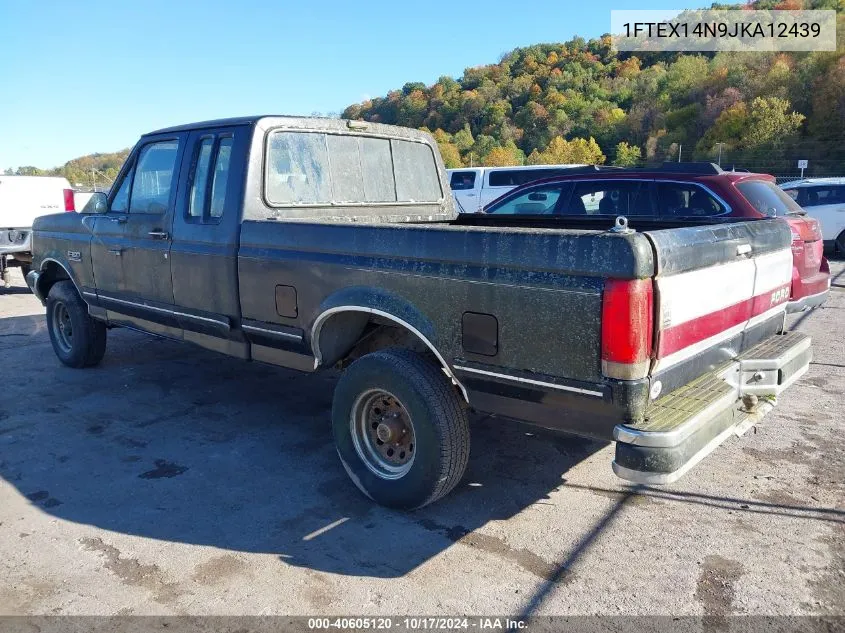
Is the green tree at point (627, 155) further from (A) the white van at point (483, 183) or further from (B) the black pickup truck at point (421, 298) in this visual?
(B) the black pickup truck at point (421, 298)

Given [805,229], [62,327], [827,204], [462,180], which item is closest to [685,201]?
[805,229]

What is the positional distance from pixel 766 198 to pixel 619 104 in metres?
73.0

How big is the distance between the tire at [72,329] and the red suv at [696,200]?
406 cm

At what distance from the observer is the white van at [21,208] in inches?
443

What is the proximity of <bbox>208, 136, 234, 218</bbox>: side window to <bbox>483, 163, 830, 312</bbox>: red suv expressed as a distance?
2.83 m

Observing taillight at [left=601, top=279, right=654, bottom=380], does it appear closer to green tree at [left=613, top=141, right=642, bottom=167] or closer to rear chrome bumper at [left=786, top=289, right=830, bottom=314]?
rear chrome bumper at [left=786, top=289, right=830, bottom=314]

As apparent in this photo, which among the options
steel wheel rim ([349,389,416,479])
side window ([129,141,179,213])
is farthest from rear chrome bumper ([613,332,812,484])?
side window ([129,141,179,213])

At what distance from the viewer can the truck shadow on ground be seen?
10.9 ft

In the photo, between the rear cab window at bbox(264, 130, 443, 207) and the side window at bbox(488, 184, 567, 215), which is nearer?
the rear cab window at bbox(264, 130, 443, 207)

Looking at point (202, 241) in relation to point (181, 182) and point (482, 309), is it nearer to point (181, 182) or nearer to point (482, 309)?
point (181, 182)

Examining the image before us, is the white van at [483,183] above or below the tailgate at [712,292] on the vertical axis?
above

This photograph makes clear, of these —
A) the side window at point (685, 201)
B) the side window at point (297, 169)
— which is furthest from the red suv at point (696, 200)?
the side window at point (297, 169)

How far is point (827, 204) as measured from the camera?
14.6 m

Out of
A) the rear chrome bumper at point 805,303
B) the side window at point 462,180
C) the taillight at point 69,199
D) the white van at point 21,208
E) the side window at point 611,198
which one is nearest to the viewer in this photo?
the rear chrome bumper at point 805,303
